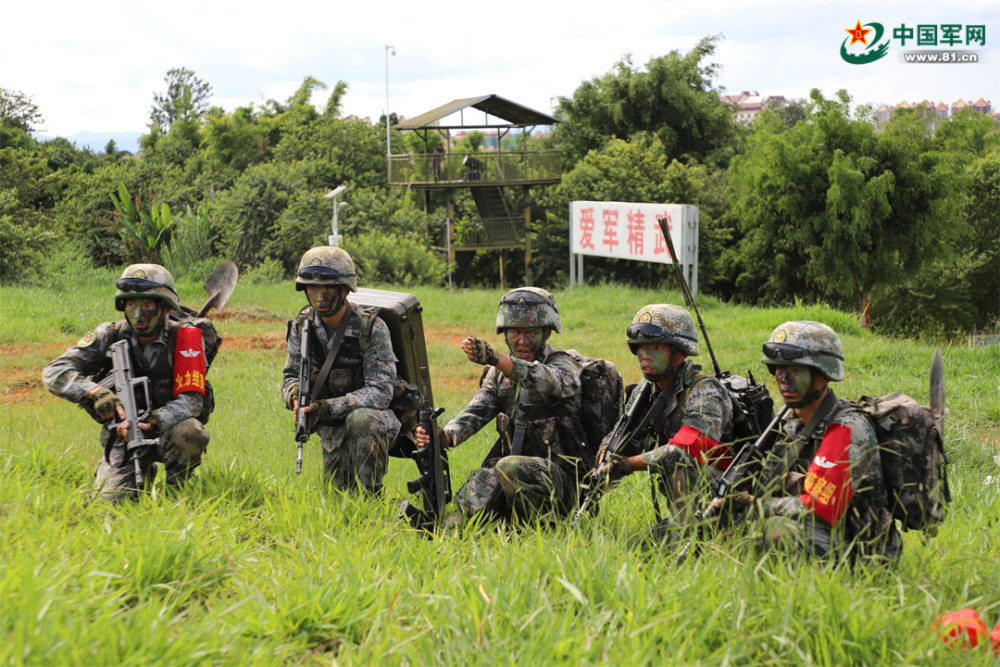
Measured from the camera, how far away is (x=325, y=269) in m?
5.23

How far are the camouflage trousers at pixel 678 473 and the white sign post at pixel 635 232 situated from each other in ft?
41.3

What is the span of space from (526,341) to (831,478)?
1.83 metres

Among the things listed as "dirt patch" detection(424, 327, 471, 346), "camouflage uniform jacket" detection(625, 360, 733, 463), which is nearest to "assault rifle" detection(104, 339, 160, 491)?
"camouflage uniform jacket" detection(625, 360, 733, 463)

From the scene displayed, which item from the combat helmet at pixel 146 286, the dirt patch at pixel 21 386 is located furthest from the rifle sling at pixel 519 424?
the dirt patch at pixel 21 386

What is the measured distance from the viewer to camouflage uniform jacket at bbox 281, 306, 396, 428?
5266 millimetres

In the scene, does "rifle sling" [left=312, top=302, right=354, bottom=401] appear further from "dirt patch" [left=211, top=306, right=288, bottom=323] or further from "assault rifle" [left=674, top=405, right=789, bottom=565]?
"dirt patch" [left=211, top=306, right=288, bottom=323]

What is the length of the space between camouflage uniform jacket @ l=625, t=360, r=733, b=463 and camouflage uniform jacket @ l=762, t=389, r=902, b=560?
0.40 m

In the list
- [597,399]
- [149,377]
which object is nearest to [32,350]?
[149,377]

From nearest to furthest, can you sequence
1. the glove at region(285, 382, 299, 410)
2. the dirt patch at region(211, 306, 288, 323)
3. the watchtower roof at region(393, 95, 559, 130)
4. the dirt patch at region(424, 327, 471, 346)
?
the glove at region(285, 382, 299, 410) → the dirt patch at region(424, 327, 471, 346) → the dirt patch at region(211, 306, 288, 323) → the watchtower roof at region(393, 95, 559, 130)

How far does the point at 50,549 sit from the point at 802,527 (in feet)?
9.24

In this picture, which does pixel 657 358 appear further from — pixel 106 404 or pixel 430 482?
pixel 106 404

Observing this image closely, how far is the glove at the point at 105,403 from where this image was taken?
479 cm

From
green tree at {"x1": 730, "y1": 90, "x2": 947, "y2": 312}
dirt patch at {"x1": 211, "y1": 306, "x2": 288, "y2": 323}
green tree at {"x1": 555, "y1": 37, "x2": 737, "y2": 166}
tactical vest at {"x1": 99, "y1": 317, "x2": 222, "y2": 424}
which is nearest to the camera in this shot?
tactical vest at {"x1": 99, "y1": 317, "x2": 222, "y2": 424}

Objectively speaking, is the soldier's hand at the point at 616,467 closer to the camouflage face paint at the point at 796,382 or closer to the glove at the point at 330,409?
the camouflage face paint at the point at 796,382
